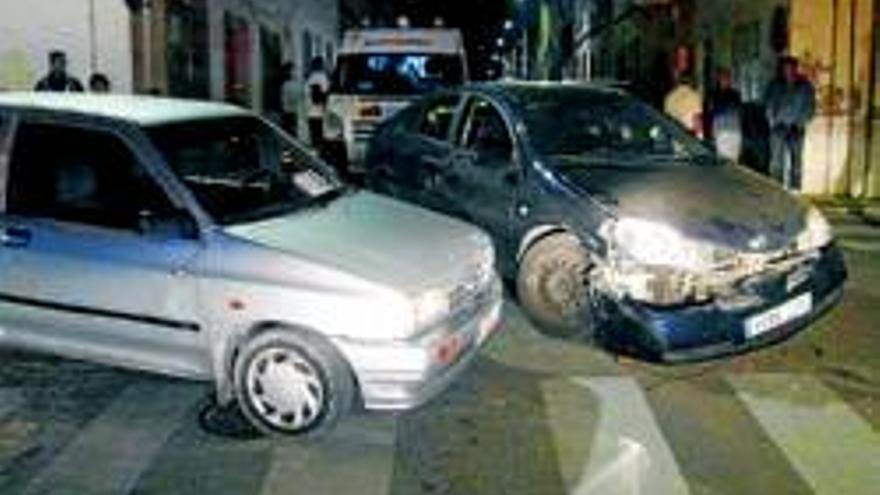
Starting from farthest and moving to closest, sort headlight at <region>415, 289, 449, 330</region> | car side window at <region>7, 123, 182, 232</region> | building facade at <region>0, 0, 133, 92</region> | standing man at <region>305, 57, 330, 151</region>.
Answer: standing man at <region>305, 57, 330, 151</region> → building facade at <region>0, 0, 133, 92</region> → car side window at <region>7, 123, 182, 232</region> → headlight at <region>415, 289, 449, 330</region>

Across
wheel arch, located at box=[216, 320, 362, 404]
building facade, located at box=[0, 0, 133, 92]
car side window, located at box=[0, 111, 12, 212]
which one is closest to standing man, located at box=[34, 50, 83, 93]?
building facade, located at box=[0, 0, 133, 92]

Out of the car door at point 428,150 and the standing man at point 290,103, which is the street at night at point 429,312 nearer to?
the car door at point 428,150

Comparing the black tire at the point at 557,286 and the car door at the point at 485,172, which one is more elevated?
the car door at the point at 485,172

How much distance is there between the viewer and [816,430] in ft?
24.7

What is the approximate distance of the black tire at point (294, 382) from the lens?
729 centimetres

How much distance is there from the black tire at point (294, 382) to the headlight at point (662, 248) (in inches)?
82.6

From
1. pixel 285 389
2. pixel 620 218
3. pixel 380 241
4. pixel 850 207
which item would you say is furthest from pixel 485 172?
pixel 850 207

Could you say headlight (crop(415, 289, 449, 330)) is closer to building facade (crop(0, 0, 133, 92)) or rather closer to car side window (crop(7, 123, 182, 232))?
car side window (crop(7, 123, 182, 232))

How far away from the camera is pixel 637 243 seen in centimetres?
866

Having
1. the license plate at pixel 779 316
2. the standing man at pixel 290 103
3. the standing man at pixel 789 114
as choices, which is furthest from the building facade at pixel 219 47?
the license plate at pixel 779 316

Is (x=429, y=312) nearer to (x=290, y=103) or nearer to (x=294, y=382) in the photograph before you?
(x=294, y=382)

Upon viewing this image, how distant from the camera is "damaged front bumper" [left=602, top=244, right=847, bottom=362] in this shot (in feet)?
27.1

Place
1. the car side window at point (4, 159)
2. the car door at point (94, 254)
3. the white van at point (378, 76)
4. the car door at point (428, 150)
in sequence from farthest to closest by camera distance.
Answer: the white van at point (378, 76) < the car door at point (428, 150) < the car side window at point (4, 159) < the car door at point (94, 254)

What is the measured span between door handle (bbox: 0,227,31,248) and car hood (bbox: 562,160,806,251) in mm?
3317
